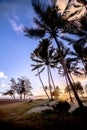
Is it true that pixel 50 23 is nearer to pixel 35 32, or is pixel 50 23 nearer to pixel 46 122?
pixel 35 32

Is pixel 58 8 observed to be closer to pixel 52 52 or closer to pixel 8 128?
pixel 52 52

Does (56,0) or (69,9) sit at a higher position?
(56,0)

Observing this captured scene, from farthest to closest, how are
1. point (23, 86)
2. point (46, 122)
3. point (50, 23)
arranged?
1. point (23, 86)
2. point (50, 23)
3. point (46, 122)

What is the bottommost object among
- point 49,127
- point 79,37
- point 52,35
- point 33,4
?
point 49,127

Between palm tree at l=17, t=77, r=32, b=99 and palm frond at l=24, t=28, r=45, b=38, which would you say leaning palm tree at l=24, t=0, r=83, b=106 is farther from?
palm tree at l=17, t=77, r=32, b=99

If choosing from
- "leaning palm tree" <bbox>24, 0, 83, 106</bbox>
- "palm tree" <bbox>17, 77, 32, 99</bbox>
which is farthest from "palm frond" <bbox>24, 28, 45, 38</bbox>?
"palm tree" <bbox>17, 77, 32, 99</bbox>

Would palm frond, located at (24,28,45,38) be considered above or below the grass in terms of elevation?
above

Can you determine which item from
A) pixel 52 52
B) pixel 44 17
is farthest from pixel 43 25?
pixel 52 52

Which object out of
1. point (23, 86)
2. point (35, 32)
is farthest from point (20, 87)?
point (35, 32)

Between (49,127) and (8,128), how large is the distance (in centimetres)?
210

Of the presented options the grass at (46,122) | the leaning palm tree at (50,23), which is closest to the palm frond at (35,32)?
the leaning palm tree at (50,23)

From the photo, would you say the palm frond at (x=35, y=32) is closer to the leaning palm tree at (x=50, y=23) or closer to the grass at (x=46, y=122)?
the leaning palm tree at (x=50, y=23)

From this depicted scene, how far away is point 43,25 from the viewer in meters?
18.2

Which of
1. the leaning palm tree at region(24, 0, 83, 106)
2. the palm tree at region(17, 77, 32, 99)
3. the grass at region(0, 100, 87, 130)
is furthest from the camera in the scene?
the palm tree at region(17, 77, 32, 99)
